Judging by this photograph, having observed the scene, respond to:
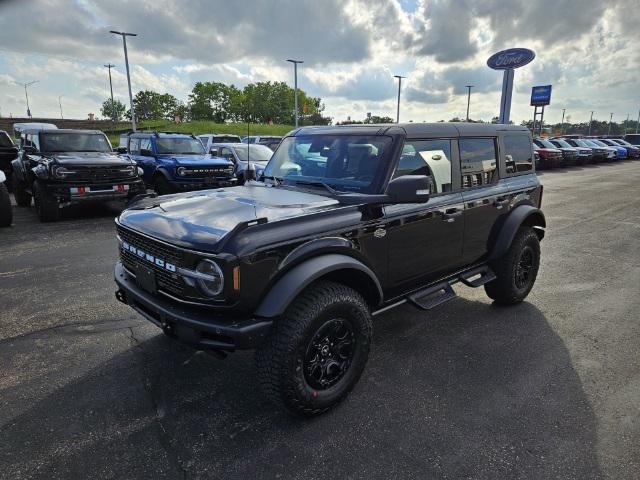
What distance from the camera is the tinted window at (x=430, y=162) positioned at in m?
3.38

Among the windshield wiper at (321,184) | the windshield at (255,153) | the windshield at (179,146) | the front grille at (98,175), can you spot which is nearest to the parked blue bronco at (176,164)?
the windshield at (179,146)

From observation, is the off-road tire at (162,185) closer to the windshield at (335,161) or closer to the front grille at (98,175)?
the front grille at (98,175)

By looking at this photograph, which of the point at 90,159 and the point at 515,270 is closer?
the point at 515,270

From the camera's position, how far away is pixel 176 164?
1073cm

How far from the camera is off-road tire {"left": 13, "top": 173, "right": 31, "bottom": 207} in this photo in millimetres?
10877

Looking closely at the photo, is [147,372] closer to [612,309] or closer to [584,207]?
[612,309]

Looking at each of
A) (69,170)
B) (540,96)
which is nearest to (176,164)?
(69,170)

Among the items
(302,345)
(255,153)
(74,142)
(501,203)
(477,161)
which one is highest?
(74,142)

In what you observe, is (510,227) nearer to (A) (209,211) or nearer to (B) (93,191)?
(A) (209,211)

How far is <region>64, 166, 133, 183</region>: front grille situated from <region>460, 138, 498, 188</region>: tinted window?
7746mm

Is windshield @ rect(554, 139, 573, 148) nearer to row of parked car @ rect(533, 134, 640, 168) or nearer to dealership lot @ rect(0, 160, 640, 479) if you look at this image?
row of parked car @ rect(533, 134, 640, 168)

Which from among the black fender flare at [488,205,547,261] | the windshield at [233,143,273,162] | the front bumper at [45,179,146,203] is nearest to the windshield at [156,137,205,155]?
the windshield at [233,143,273,162]

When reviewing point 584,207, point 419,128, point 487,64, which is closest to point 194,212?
point 419,128

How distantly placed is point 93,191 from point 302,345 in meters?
8.02
